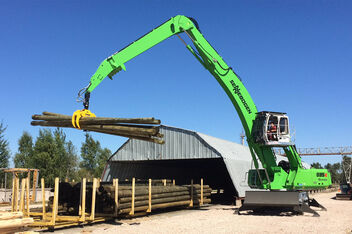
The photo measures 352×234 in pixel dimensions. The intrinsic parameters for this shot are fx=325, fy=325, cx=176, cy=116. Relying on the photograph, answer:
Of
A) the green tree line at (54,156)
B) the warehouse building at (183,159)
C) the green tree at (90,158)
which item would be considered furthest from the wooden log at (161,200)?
the green tree at (90,158)

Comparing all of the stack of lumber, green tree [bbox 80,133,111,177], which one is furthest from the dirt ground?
green tree [bbox 80,133,111,177]

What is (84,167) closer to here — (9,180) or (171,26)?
(9,180)

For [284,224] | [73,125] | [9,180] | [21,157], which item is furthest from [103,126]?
[21,157]

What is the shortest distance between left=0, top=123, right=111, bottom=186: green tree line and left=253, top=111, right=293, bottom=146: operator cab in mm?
26713

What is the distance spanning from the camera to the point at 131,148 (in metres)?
25.9

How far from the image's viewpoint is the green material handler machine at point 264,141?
52.3 feet

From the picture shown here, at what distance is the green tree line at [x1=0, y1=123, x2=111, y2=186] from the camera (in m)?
40.7

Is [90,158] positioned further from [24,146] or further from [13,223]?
A: [13,223]

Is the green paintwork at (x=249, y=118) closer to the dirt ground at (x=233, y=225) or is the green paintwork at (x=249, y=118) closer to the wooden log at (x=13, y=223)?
the dirt ground at (x=233, y=225)

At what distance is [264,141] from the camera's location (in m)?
16.0

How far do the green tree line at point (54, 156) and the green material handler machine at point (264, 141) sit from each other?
25.7 metres

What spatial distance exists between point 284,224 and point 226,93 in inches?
281

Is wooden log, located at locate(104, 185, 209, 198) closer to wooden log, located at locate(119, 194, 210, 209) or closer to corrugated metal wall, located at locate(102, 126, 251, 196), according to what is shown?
wooden log, located at locate(119, 194, 210, 209)

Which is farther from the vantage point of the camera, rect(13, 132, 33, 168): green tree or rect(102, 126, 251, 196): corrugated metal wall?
rect(13, 132, 33, 168): green tree
